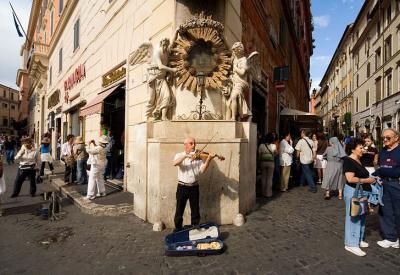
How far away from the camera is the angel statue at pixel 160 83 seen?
607 centimetres

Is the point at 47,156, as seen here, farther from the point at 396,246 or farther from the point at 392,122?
the point at 392,122

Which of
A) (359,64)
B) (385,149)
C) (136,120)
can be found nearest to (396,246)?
(385,149)

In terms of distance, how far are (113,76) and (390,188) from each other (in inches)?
353

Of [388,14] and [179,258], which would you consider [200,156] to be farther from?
[388,14]

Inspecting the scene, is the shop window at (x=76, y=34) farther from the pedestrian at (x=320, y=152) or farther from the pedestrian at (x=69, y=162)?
the pedestrian at (x=320, y=152)

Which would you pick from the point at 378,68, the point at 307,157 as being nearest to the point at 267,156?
the point at 307,157

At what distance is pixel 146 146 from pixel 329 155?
491 cm

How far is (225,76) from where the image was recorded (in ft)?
21.0

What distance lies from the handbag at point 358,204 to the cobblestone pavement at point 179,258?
1.99 ft

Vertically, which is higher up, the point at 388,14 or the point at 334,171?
the point at 388,14

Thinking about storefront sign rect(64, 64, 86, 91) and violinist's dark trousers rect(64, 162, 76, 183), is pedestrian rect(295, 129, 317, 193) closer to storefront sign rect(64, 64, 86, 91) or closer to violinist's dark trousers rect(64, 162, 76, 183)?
violinist's dark trousers rect(64, 162, 76, 183)

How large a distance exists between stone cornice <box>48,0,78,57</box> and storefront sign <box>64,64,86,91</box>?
384 centimetres

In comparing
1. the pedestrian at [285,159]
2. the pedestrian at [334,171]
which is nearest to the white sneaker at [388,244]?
the pedestrian at [334,171]

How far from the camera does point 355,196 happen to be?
4.32 m
